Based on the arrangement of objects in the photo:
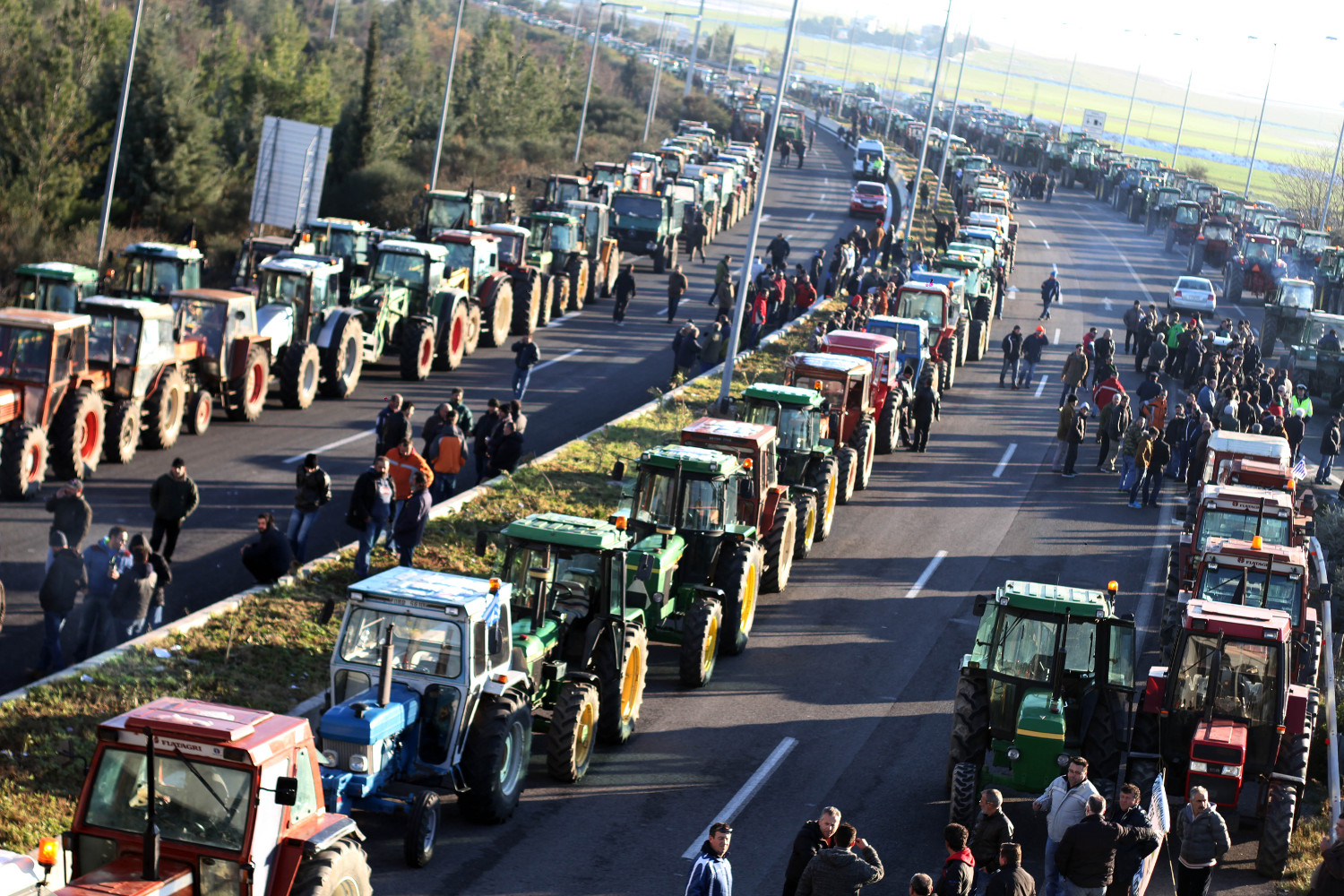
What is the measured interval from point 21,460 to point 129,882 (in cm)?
1156

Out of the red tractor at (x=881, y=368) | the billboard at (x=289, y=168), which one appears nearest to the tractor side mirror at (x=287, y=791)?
the red tractor at (x=881, y=368)

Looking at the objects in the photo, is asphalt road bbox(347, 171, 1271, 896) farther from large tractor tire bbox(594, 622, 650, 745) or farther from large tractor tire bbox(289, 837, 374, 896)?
large tractor tire bbox(289, 837, 374, 896)

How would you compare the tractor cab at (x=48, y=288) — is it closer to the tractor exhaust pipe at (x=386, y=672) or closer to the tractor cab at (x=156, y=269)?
the tractor cab at (x=156, y=269)

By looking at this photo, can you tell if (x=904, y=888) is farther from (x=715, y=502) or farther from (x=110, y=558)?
(x=110, y=558)

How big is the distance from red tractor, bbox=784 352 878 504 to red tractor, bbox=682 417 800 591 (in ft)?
11.1

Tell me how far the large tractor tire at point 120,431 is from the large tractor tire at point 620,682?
375 inches

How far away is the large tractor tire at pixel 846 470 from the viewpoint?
22938mm

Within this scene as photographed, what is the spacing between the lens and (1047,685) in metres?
13.2

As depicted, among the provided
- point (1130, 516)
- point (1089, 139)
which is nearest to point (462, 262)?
point (1130, 516)

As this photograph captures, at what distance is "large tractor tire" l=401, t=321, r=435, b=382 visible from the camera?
2769 cm

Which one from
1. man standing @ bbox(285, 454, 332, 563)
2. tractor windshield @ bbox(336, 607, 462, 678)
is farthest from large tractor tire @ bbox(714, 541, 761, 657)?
tractor windshield @ bbox(336, 607, 462, 678)

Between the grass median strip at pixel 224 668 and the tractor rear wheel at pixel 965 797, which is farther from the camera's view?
the tractor rear wheel at pixel 965 797

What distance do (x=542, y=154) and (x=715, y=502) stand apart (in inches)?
1805

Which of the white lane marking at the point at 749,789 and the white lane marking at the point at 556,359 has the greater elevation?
the white lane marking at the point at 556,359
